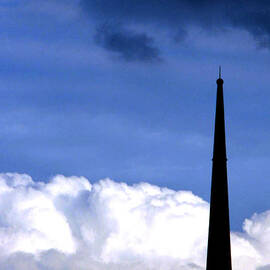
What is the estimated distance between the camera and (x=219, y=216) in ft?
351

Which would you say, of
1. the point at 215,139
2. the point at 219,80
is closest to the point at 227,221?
the point at 215,139

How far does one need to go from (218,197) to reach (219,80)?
1971 centimetres

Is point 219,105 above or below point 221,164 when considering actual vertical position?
above

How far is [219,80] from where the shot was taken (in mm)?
115000

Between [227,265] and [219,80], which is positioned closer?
[227,265]

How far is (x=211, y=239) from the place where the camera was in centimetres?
10675

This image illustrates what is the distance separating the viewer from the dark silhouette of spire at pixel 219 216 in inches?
4171

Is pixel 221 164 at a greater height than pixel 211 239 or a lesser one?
greater

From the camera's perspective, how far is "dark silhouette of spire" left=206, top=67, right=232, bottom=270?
10594 centimetres

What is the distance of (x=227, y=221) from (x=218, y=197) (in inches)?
152

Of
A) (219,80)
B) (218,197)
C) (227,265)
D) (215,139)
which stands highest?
(219,80)

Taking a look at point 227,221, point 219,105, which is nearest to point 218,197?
point 227,221

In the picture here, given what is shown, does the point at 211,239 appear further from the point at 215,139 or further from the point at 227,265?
the point at 215,139

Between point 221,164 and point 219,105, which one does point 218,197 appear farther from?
point 219,105
